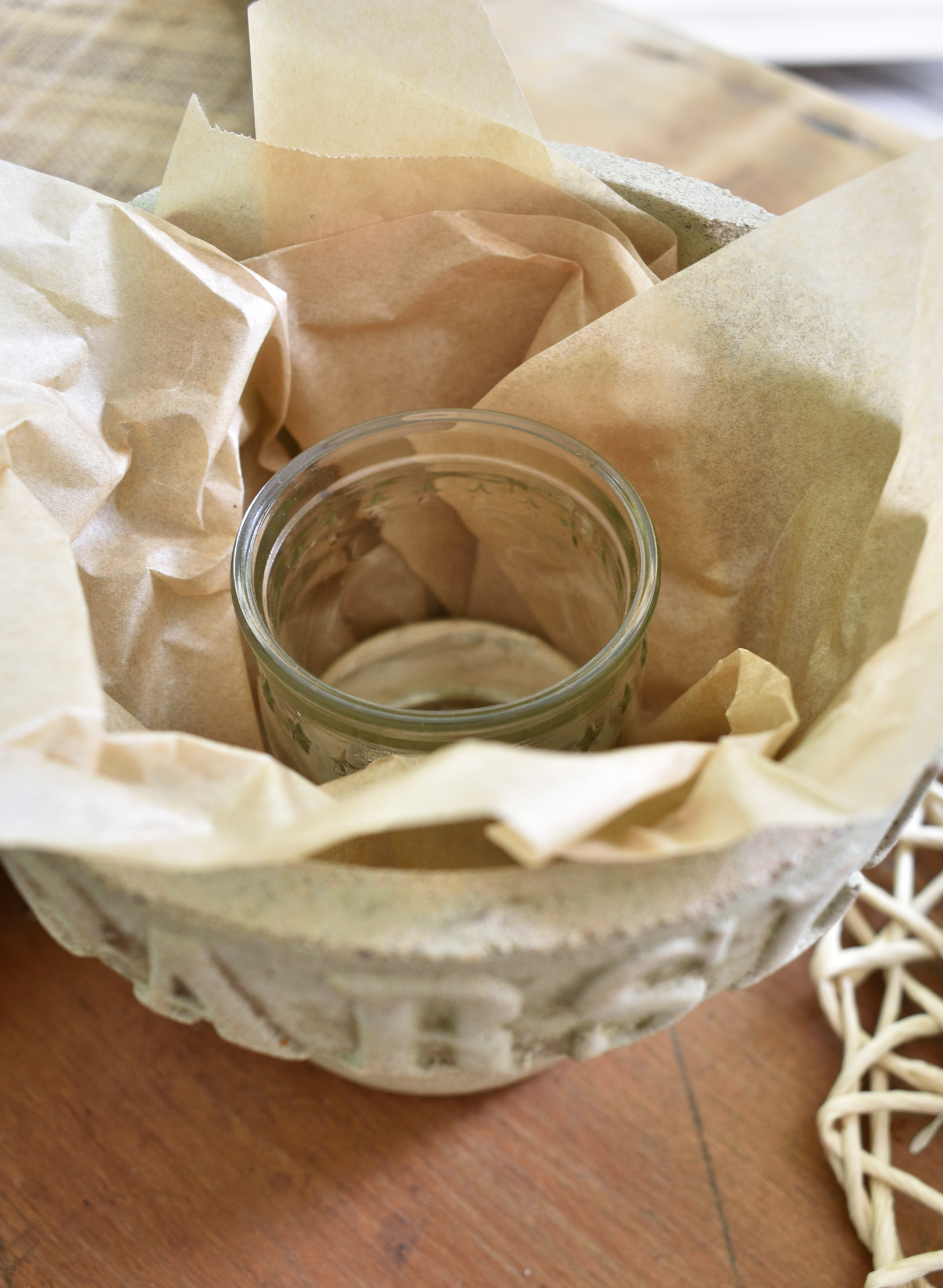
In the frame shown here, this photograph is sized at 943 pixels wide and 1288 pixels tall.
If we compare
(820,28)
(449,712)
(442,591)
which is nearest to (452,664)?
(442,591)

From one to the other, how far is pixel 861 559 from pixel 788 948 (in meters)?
0.09

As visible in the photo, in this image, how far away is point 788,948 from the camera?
233 millimetres

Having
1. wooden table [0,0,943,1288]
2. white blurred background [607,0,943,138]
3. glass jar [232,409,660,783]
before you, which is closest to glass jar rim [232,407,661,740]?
glass jar [232,409,660,783]

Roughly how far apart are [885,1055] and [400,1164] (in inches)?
5.5

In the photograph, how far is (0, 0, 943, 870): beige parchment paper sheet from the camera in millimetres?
267

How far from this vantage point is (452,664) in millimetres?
408

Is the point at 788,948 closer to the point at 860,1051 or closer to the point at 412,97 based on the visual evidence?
the point at 860,1051

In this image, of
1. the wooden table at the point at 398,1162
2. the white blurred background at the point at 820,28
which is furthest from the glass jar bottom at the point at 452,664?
the white blurred background at the point at 820,28

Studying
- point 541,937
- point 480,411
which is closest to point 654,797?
point 541,937

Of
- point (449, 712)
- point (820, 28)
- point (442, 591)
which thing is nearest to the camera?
point (449, 712)

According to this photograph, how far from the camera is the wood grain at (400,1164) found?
0.29 meters

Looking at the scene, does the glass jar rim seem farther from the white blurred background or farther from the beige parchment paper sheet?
the white blurred background

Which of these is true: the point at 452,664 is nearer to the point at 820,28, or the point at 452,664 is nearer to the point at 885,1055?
the point at 885,1055

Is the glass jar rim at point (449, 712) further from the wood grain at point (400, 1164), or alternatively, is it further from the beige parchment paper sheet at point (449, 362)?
the wood grain at point (400, 1164)
